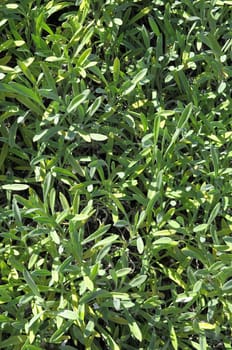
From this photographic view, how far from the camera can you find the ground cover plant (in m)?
1.23

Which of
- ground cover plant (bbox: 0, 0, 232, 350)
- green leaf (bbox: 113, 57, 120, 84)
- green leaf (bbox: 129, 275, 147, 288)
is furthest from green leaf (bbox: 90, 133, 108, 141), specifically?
green leaf (bbox: 129, 275, 147, 288)

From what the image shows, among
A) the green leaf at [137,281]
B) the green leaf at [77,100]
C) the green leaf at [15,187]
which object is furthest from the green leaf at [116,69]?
the green leaf at [137,281]

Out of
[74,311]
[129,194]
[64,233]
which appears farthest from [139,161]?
[74,311]

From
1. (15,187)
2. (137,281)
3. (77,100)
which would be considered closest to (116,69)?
(77,100)

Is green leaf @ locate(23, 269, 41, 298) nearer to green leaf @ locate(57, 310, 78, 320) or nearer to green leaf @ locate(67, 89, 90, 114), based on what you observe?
green leaf @ locate(57, 310, 78, 320)

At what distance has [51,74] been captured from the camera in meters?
1.34

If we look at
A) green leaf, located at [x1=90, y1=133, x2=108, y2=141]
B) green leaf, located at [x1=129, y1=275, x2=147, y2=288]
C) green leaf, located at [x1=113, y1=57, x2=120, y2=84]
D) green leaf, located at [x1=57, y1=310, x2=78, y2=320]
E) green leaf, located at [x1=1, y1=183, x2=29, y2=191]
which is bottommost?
green leaf, located at [x1=129, y1=275, x2=147, y2=288]

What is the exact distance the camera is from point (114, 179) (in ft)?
4.47

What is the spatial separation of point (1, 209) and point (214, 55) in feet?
1.96

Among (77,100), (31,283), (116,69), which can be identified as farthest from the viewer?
(116,69)

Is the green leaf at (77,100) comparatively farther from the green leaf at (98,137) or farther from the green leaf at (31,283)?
the green leaf at (31,283)

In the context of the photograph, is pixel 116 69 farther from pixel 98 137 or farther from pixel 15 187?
pixel 15 187

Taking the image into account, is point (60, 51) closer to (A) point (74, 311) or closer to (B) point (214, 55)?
(B) point (214, 55)

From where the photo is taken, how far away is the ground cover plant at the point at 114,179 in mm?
1227
